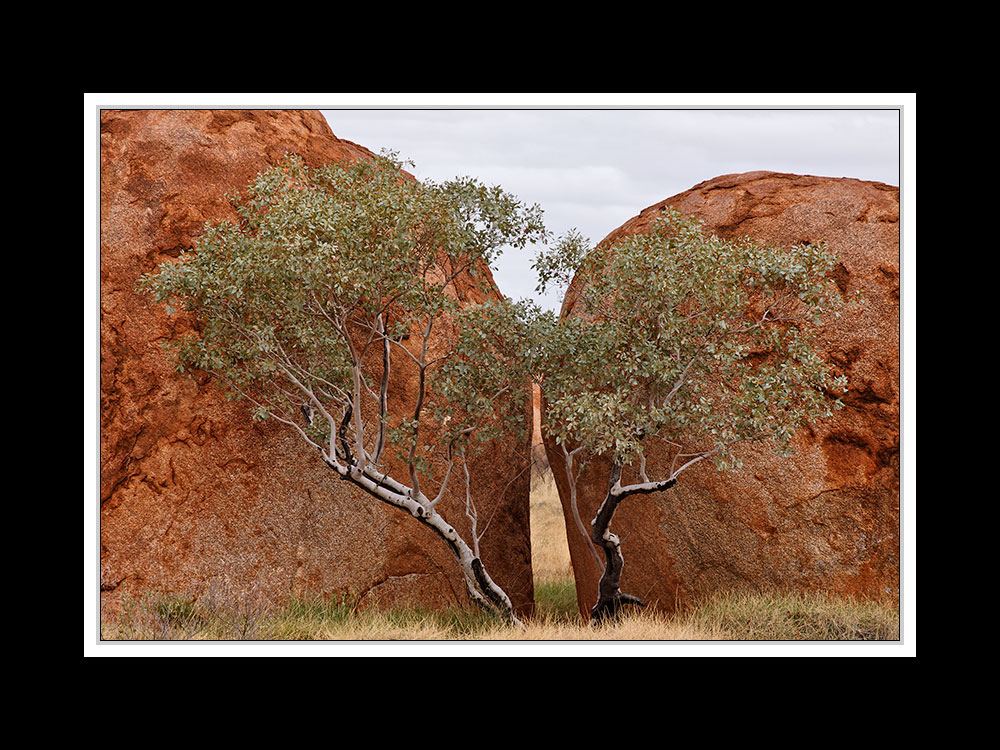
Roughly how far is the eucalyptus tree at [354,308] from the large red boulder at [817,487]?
2.20 meters

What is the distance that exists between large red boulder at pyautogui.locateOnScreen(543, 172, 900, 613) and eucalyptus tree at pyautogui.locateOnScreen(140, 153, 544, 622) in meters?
2.20

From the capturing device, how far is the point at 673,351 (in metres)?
11.3

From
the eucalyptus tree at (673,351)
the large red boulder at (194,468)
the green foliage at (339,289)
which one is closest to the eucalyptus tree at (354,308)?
the green foliage at (339,289)

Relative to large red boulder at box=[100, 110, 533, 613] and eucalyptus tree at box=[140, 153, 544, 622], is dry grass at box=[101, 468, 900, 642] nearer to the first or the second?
large red boulder at box=[100, 110, 533, 613]

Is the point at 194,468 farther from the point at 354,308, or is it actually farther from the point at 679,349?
the point at 679,349

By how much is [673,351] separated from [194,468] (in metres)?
6.24

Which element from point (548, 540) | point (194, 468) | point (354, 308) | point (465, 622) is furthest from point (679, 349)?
point (548, 540)

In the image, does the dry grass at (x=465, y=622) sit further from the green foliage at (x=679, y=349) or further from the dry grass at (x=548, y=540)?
the dry grass at (x=548, y=540)

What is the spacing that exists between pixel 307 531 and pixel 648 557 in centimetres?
449

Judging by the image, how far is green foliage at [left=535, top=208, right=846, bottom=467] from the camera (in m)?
11.0

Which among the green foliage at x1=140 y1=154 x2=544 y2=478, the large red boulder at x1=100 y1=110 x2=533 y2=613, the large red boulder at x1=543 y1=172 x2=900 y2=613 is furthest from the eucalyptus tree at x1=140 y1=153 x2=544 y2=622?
the large red boulder at x1=543 y1=172 x2=900 y2=613

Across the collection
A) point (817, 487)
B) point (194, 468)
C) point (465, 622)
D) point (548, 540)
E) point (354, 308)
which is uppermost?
point (354, 308)
